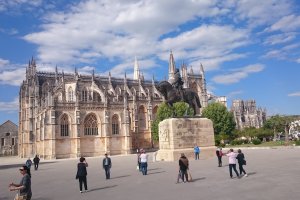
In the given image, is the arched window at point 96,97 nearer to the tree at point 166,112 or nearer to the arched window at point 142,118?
the arched window at point 142,118

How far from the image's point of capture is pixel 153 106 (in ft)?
219

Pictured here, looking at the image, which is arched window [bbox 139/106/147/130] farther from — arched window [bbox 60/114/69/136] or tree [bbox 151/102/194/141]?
arched window [bbox 60/114/69/136]

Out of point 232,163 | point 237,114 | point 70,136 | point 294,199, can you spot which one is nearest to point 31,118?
point 70,136

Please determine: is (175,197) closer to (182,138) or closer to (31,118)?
(182,138)

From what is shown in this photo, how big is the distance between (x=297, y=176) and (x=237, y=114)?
339 ft

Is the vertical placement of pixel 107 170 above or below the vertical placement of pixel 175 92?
below

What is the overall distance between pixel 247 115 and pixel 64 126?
84120mm

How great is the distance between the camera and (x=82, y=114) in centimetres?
5281

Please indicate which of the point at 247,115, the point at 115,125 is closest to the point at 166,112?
the point at 115,125

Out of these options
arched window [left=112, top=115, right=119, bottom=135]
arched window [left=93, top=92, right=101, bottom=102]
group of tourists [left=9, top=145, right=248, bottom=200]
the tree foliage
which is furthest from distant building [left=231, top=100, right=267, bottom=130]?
group of tourists [left=9, top=145, right=248, bottom=200]

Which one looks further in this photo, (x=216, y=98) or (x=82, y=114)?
(x=216, y=98)

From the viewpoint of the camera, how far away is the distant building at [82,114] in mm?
50719

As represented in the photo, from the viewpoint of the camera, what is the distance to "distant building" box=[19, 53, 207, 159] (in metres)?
50.7

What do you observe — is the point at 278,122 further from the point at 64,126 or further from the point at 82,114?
the point at 64,126
